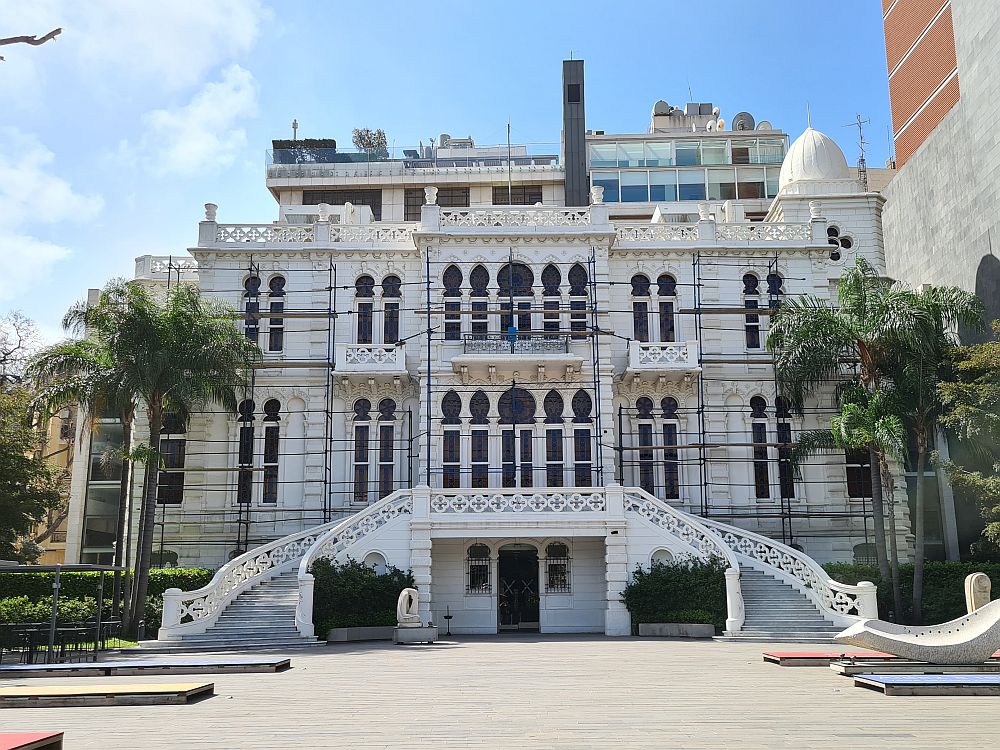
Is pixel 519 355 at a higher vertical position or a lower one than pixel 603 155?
lower

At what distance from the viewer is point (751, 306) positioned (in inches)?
1487

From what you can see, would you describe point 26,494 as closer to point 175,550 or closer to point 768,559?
point 175,550

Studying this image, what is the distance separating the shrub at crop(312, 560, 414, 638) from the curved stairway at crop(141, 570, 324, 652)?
91 cm

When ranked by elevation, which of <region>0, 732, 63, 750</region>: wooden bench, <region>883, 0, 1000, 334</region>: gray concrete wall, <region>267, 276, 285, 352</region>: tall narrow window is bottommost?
<region>0, 732, 63, 750</region>: wooden bench

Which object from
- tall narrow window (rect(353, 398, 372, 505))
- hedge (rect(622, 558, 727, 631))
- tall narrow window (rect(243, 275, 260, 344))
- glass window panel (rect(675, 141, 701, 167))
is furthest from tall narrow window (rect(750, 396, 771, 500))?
glass window panel (rect(675, 141, 701, 167))

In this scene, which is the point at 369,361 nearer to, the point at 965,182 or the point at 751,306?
the point at 751,306

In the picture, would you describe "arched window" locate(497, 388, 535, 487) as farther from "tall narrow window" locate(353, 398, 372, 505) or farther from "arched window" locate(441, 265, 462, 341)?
"tall narrow window" locate(353, 398, 372, 505)

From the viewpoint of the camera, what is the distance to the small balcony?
114 feet

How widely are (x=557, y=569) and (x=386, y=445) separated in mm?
7657

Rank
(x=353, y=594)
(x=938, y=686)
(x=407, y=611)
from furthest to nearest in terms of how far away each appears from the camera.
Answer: (x=353, y=594)
(x=407, y=611)
(x=938, y=686)

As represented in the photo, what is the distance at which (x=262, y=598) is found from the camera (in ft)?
94.3

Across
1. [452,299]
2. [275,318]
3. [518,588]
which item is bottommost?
[518,588]

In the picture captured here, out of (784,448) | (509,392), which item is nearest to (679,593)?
(784,448)

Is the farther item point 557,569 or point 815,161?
point 815,161
